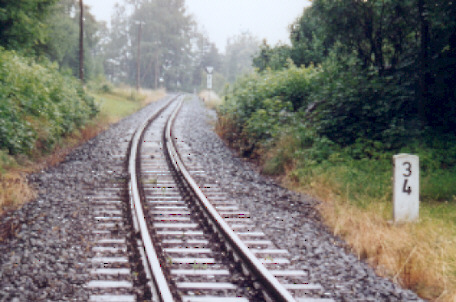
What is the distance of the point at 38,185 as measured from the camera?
30.5 feet

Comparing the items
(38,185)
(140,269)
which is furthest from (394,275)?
(38,185)

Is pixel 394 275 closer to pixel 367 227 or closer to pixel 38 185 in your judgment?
pixel 367 227

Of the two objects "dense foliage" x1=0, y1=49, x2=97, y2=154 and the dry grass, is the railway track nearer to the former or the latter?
the dry grass

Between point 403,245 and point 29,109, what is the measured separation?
10.6 metres

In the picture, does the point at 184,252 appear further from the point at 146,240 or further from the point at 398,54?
the point at 398,54

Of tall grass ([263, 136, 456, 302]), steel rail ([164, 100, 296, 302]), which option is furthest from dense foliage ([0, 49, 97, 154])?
tall grass ([263, 136, 456, 302])

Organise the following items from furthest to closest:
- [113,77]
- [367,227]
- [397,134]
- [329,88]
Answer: [113,77]
[329,88]
[397,134]
[367,227]

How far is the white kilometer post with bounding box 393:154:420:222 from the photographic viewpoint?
21.3ft

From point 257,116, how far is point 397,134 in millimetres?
4907

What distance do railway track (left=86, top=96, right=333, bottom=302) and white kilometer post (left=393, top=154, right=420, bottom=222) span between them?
6.34ft

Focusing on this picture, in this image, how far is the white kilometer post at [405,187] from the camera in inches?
256

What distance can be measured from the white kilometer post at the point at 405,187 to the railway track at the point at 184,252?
6.34 ft

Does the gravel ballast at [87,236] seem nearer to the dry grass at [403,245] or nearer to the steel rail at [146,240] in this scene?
the dry grass at [403,245]

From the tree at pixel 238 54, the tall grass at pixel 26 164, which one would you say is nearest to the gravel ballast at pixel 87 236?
the tall grass at pixel 26 164
